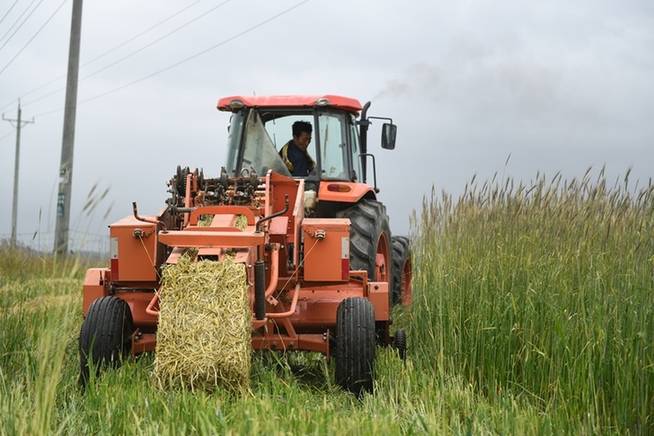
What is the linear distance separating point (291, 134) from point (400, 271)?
256cm

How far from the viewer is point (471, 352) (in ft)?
24.0

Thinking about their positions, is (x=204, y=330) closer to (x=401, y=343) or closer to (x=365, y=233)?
(x=401, y=343)

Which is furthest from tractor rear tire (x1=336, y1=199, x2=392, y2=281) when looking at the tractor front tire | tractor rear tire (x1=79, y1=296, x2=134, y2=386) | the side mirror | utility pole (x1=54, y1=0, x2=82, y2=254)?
utility pole (x1=54, y1=0, x2=82, y2=254)

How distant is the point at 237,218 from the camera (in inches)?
287

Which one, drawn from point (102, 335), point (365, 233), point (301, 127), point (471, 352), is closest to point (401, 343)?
point (471, 352)

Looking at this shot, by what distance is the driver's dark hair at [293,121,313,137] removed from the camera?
31.1 ft

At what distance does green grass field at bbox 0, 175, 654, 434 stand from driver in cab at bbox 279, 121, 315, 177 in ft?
4.19

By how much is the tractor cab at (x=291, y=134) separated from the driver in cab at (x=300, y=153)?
4cm

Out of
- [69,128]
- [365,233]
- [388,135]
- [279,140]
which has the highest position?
[69,128]

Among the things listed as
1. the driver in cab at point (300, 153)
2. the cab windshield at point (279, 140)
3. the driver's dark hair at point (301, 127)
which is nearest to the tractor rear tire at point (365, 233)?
the cab windshield at point (279, 140)

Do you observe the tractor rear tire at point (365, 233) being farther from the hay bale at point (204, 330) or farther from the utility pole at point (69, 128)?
the utility pole at point (69, 128)

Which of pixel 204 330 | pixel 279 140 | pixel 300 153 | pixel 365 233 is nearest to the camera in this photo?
pixel 204 330

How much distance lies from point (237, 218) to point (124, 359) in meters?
1.27

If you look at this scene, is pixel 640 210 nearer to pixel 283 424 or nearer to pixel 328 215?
pixel 283 424
